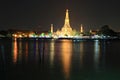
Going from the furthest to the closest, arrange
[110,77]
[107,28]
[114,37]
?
[114,37]
[107,28]
[110,77]

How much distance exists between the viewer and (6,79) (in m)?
21.0

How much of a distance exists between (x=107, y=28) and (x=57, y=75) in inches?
6248

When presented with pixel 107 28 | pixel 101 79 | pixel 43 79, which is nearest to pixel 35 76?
pixel 43 79

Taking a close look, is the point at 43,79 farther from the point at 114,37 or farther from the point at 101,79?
the point at 114,37

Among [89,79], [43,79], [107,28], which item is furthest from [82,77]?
[107,28]

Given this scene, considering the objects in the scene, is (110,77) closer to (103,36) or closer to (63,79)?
(63,79)

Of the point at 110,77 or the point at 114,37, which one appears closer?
the point at 110,77

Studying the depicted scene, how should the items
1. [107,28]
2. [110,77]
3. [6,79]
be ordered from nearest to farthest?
[6,79] → [110,77] → [107,28]

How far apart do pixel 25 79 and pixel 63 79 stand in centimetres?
271

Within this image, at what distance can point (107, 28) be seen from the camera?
180m

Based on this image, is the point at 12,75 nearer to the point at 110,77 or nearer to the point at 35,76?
the point at 35,76

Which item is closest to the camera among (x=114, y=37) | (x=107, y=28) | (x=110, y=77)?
(x=110, y=77)

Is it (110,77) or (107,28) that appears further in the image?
(107,28)

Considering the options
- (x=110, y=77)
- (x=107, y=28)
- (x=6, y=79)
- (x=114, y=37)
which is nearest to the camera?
(x=6, y=79)
